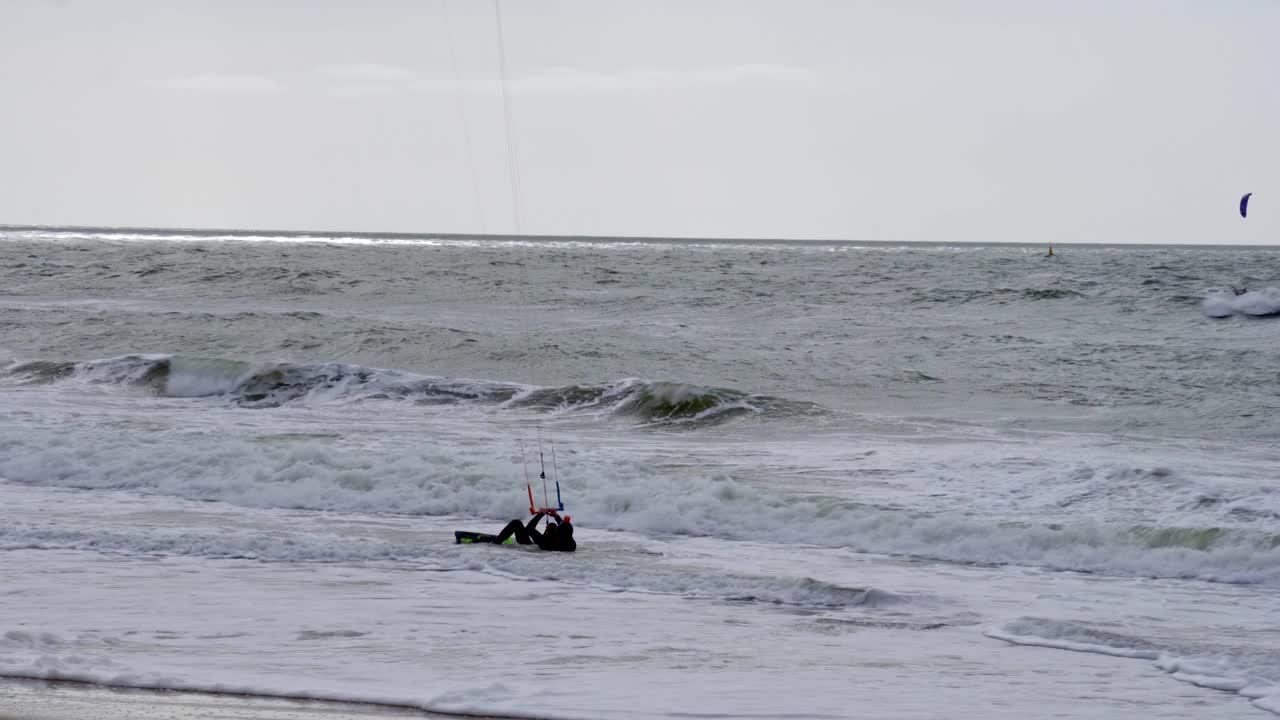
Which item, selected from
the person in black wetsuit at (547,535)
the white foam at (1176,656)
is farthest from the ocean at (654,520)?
the person in black wetsuit at (547,535)

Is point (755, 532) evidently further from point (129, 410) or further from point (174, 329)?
point (174, 329)

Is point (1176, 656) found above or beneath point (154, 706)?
beneath

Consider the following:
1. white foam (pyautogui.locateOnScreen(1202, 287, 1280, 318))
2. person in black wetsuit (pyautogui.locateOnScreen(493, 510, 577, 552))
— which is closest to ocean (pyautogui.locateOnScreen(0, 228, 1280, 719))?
person in black wetsuit (pyautogui.locateOnScreen(493, 510, 577, 552))

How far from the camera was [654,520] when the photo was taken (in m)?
11.4

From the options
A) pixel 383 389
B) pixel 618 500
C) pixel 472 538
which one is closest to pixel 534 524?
pixel 472 538

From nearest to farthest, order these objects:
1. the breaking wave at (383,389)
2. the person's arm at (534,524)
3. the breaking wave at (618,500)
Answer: the person's arm at (534,524)
the breaking wave at (618,500)
the breaking wave at (383,389)

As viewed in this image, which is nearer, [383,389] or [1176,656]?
[1176,656]

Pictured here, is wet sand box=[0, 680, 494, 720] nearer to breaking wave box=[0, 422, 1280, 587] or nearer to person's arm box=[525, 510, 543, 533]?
person's arm box=[525, 510, 543, 533]

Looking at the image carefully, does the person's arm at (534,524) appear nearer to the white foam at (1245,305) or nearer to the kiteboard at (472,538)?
the kiteboard at (472,538)

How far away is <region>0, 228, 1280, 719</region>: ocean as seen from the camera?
674 centimetres

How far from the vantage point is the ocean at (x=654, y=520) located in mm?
6738

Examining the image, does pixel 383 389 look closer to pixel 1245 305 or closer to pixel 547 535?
pixel 547 535

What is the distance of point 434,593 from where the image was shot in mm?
8484

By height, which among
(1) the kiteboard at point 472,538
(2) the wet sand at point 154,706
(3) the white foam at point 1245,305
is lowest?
(3) the white foam at point 1245,305
